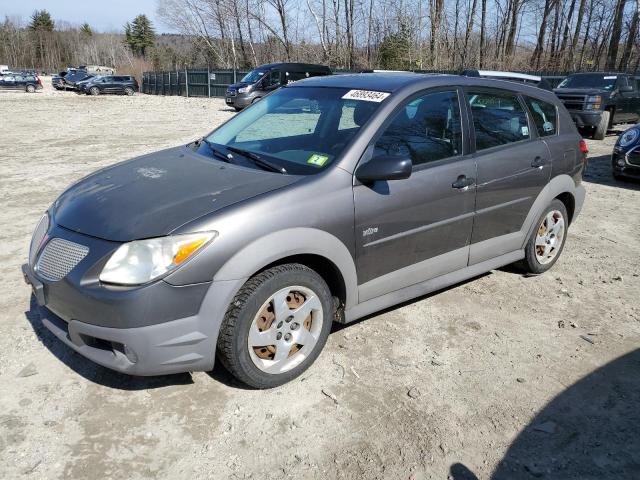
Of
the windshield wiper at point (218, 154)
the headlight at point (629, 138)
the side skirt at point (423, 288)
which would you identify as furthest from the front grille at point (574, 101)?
the windshield wiper at point (218, 154)

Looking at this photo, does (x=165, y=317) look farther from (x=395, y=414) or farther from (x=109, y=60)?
(x=109, y=60)

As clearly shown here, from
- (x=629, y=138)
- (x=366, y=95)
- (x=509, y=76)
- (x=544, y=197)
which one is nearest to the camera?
(x=366, y=95)

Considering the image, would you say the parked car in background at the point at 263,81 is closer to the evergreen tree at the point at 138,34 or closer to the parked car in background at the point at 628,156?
the parked car in background at the point at 628,156

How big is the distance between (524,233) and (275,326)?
249 cm

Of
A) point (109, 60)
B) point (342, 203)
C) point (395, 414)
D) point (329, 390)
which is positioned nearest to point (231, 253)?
point (342, 203)

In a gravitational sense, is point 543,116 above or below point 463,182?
above

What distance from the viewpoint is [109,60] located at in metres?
104

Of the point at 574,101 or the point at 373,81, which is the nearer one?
the point at 373,81

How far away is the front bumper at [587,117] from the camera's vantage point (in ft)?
44.1

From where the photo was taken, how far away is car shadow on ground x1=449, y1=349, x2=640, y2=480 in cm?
249

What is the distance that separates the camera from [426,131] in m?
3.60

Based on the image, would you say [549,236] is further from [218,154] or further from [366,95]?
[218,154]

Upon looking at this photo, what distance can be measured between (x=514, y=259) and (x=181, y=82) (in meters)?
36.0

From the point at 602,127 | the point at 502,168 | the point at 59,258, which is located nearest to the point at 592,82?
the point at 602,127
